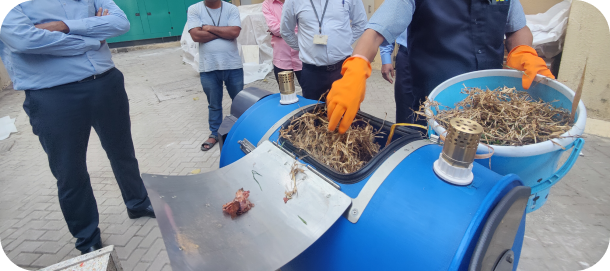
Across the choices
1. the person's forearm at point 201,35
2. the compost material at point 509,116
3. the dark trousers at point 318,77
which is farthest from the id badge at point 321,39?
the compost material at point 509,116

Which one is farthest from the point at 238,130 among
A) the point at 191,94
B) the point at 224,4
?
the point at 191,94

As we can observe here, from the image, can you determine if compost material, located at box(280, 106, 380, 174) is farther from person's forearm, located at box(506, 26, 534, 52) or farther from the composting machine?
person's forearm, located at box(506, 26, 534, 52)

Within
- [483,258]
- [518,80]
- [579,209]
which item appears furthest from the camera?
[579,209]

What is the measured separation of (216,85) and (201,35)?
1.97 ft

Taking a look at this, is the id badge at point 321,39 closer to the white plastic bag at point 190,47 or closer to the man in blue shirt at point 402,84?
the man in blue shirt at point 402,84

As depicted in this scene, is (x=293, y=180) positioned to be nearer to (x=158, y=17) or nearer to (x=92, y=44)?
(x=92, y=44)

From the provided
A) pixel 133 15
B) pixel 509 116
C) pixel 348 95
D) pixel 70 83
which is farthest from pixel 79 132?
pixel 133 15

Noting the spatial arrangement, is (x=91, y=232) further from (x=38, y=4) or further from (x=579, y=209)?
(x=579, y=209)

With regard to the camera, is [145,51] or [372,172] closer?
[372,172]

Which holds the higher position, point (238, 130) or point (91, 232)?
point (238, 130)

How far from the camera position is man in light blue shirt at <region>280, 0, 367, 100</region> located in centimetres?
294

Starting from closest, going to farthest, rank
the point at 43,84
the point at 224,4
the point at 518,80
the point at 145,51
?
the point at 518,80 → the point at 43,84 → the point at 224,4 → the point at 145,51

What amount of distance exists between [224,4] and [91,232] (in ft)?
9.02

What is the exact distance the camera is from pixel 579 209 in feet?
8.00
